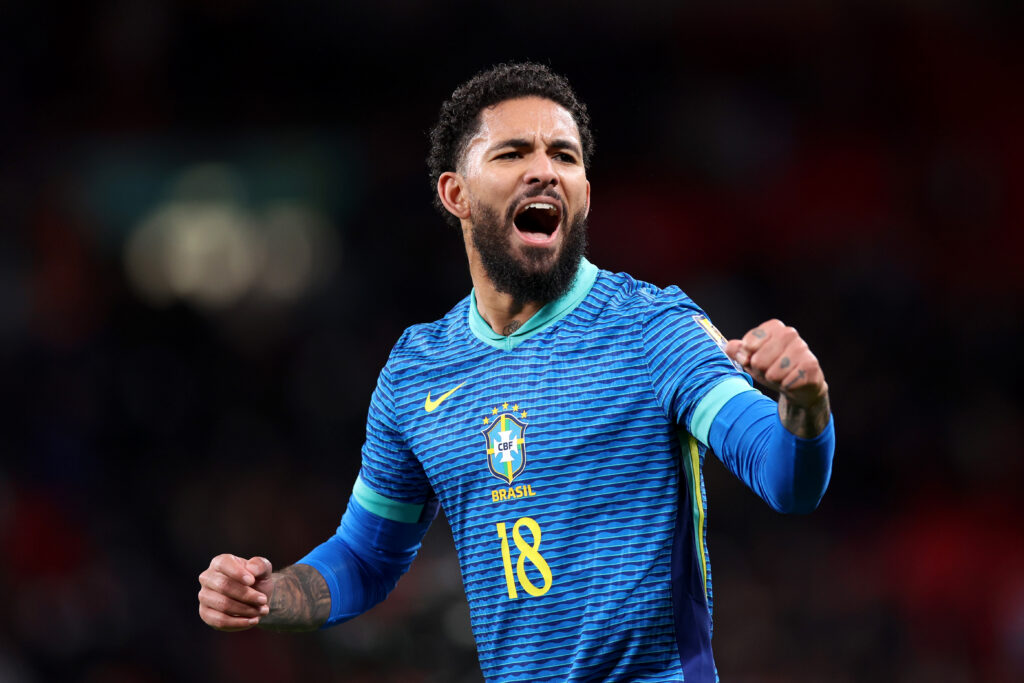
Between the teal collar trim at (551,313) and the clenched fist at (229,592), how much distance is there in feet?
2.50

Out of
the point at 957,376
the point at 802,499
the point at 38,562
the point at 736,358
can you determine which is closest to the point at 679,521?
the point at 802,499

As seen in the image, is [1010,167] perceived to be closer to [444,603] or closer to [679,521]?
[444,603]

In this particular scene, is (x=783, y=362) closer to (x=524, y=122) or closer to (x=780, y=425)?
(x=780, y=425)

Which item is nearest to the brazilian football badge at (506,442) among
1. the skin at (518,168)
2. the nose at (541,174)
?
the skin at (518,168)

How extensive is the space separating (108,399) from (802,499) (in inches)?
258

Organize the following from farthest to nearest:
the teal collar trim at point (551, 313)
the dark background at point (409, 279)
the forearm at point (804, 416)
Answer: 1. the dark background at point (409, 279)
2. the teal collar trim at point (551, 313)
3. the forearm at point (804, 416)

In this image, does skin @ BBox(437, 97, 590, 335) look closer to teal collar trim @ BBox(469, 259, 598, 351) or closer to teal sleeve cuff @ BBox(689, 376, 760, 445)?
teal collar trim @ BBox(469, 259, 598, 351)

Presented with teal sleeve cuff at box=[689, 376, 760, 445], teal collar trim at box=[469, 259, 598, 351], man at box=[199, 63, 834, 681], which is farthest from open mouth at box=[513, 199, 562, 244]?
teal sleeve cuff at box=[689, 376, 760, 445]

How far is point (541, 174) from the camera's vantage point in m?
2.97

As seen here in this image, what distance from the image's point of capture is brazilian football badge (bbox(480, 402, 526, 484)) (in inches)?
109

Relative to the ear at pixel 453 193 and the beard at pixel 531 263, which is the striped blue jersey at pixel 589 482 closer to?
the beard at pixel 531 263

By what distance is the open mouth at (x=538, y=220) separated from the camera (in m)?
2.99

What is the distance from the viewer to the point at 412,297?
27.1ft

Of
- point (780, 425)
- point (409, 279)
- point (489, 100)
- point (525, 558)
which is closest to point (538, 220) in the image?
point (489, 100)
